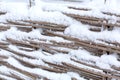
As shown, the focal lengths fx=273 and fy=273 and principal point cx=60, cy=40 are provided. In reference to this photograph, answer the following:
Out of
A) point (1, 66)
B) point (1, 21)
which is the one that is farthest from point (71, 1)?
point (1, 66)

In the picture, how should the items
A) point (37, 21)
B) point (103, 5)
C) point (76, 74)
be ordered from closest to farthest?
1. point (103, 5)
2. point (76, 74)
3. point (37, 21)

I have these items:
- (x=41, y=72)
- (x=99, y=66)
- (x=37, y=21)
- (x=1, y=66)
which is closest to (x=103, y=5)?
(x=99, y=66)

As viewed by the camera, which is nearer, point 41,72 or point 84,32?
point 84,32

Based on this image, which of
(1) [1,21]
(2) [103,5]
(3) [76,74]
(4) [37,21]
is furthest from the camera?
(1) [1,21]

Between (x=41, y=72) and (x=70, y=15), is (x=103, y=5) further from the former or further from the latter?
(x=41, y=72)

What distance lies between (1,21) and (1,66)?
424mm

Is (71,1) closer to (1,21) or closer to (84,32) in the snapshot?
(84,32)

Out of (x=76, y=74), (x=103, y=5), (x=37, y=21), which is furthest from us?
(x=37, y=21)

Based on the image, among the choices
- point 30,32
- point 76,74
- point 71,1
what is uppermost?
point 71,1

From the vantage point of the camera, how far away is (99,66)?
193cm

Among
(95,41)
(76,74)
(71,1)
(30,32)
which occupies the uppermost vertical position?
(71,1)

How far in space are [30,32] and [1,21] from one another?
1.05ft

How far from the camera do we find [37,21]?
7.27 ft

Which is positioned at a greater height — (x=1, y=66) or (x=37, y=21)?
(x=37, y=21)
